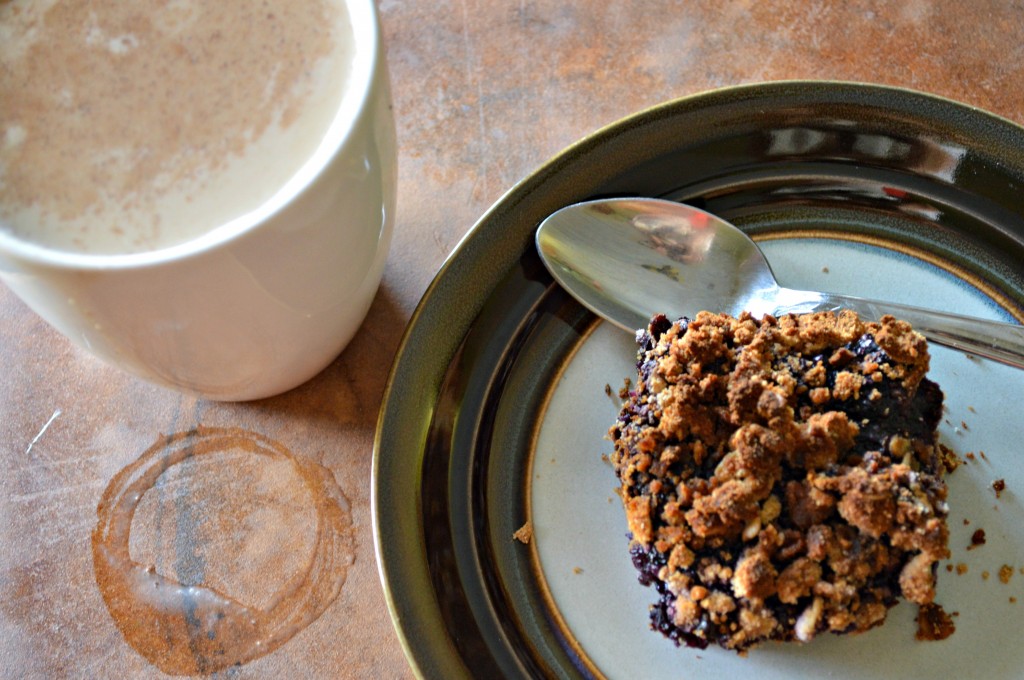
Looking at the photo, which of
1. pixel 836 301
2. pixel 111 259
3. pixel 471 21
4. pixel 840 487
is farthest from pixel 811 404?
pixel 471 21

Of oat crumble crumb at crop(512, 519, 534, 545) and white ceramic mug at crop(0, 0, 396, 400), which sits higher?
white ceramic mug at crop(0, 0, 396, 400)

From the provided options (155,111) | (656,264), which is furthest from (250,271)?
(656,264)

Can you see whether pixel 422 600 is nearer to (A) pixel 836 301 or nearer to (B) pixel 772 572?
(B) pixel 772 572

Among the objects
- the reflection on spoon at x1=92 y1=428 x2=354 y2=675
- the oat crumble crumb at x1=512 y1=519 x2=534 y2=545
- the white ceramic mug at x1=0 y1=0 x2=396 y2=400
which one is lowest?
the reflection on spoon at x1=92 y1=428 x2=354 y2=675

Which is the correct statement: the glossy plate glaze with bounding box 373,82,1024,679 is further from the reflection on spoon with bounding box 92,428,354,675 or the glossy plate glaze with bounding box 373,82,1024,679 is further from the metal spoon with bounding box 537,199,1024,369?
the reflection on spoon with bounding box 92,428,354,675

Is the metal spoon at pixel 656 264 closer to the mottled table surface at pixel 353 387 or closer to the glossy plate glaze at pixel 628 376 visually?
the glossy plate glaze at pixel 628 376

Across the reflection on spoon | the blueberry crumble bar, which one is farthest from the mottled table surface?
the blueberry crumble bar
